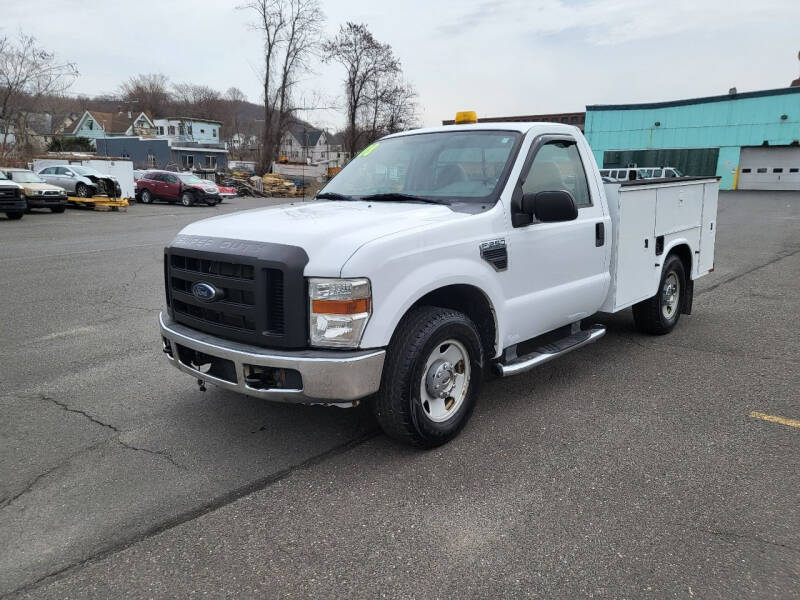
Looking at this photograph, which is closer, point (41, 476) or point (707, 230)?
point (41, 476)

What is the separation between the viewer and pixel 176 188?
30.8m

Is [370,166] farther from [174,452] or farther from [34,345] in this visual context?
[34,345]

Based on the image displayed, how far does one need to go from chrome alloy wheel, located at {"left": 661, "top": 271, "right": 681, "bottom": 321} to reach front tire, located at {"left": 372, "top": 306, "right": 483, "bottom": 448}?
3.20 metres

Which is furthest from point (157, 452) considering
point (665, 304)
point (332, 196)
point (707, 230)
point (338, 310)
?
point (707, 230)

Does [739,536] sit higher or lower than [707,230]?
lower

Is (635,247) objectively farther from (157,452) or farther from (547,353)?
(157,452)

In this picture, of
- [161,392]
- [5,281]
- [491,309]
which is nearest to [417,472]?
[491,309]

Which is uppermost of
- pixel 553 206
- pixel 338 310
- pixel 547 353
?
pixel 553 206

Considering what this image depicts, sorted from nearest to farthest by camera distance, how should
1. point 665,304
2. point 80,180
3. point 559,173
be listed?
point 559,173
point 665,304
point 80,180

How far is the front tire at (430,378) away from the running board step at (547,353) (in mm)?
281

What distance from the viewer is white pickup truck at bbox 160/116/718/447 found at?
319 centimetres

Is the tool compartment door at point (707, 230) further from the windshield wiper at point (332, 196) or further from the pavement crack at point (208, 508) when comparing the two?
the pavement crack at point (208, 508)

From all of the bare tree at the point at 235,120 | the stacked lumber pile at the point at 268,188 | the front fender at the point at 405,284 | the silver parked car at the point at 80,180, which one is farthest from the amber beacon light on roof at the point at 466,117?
the bare tree at the point at 235,120

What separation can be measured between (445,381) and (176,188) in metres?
30.1
